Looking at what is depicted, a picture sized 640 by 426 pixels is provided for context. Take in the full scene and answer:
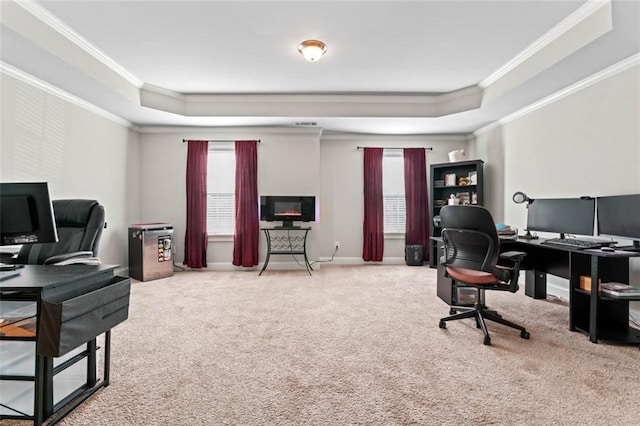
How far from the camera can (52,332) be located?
142 cm

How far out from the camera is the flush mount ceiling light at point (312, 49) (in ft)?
10.7

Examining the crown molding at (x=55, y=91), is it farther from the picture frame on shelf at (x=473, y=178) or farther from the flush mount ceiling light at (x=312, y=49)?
the picture frame on shelf at (x=473, y=178)

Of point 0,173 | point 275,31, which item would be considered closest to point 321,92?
point 275,31

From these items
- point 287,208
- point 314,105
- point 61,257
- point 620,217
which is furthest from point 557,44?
point 61,257

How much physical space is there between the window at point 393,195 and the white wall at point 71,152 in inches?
179

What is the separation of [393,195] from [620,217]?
145 inches

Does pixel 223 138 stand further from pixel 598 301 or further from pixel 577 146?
pixel 598 301

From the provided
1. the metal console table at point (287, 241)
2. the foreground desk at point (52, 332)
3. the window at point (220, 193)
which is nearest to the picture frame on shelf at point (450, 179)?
the metal console table at point (287, 241)

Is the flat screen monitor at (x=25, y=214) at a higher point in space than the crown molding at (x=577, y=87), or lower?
lower

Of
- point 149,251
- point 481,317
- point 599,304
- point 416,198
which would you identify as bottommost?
point 481,317

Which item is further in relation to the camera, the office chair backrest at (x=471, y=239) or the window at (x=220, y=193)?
the window at (x=220, y=193)

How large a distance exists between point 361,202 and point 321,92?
2249 millimetres

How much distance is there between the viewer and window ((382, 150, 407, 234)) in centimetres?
627

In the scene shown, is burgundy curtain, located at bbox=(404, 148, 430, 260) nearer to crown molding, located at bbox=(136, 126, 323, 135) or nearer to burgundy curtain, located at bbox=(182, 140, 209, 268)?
crown molding, located at bbox=(136, 126, 323, 135)
